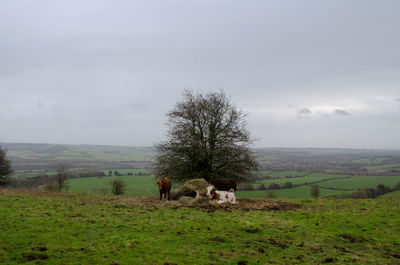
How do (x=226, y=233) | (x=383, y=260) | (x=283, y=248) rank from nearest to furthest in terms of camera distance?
1. (x=383, y=260)
2. (x=283, y=248)
3. (x=226, y=233)

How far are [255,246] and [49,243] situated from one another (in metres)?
6.53

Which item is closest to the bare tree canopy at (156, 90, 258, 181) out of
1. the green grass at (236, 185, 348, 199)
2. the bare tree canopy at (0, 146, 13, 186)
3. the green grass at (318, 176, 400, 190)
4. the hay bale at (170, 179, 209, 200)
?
the hay bale at (170, 179, 209, 200)

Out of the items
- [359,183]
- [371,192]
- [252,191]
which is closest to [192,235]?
[371,192]

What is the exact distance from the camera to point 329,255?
27.1ft

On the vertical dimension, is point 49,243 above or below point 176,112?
below

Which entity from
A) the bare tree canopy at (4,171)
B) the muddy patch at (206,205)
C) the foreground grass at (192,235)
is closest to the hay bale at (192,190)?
the muddy patch at (206,205)

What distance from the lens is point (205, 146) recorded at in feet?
76.6

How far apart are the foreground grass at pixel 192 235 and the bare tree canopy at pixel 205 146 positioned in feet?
26.5

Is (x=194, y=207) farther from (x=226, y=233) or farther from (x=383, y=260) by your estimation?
(x=383, y=260)

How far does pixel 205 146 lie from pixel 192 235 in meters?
13.5

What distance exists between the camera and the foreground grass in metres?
7.80

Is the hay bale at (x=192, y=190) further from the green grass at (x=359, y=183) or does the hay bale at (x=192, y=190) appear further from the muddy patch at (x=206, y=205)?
the green grass at (x=359, y=183)

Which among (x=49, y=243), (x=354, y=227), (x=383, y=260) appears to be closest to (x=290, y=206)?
(x=354, y=227)

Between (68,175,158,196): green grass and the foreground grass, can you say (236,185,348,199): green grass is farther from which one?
the foreground grass
